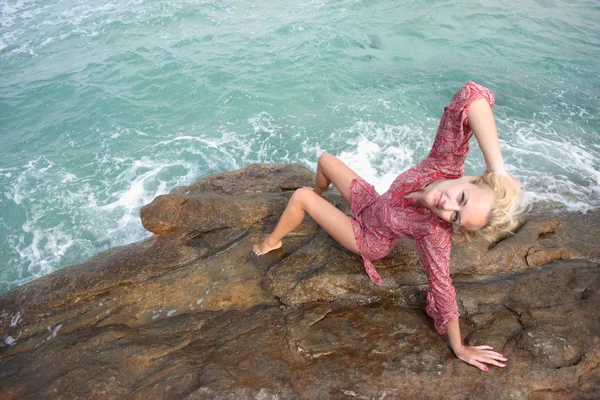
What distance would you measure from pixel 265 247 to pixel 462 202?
2.17 meters

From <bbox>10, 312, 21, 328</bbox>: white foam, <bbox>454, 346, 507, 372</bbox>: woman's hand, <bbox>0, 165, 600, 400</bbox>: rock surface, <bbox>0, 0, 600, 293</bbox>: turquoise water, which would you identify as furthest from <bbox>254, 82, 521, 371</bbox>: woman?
<bbox>0, 0, 600, 293</bbox>: turquoise water

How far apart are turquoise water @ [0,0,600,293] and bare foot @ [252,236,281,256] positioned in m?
4.08

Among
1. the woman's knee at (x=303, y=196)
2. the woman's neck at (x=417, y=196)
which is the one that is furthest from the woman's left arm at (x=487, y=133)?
the woman's knee at (x=303, y=196)

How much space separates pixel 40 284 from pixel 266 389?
3192 mm

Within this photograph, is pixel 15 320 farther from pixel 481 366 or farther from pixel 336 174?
pixel 481 366

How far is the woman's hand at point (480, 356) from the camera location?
2.91 meters

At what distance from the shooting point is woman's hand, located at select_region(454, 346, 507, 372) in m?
2.91

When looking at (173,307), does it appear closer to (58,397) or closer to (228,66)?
(58,397)

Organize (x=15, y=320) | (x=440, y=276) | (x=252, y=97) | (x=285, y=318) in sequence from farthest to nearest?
(x=252, y=97) < (x=15, y=320) < (x=285, y=318) < (x=440, y=276)

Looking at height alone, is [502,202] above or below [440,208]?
above

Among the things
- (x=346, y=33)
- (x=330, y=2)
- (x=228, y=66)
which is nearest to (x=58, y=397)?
(x=228, y=66)

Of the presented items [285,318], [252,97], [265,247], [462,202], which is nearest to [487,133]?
[462,202]

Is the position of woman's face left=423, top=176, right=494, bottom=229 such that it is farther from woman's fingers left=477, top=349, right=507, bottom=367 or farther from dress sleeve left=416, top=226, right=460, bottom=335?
woman's fingers left=477, top=349, right=507, bottom=367

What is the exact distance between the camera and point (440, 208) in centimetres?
286
